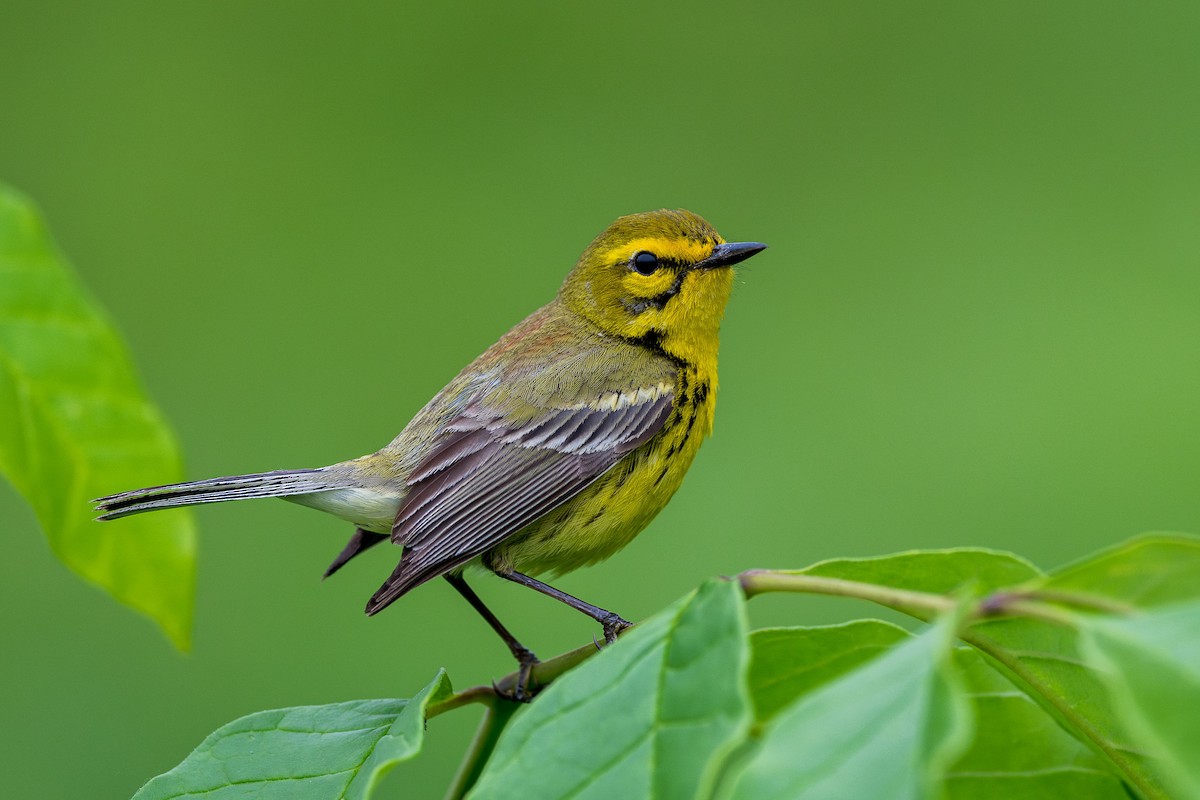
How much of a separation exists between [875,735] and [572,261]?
324 inches

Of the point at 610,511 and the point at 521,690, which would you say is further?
the point at 610,511

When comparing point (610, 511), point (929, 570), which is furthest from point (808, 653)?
point (610, 511)

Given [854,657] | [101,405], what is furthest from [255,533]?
[854,657]

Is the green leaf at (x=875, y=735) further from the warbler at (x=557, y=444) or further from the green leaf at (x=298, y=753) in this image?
the warbler at (x=557, y=444)

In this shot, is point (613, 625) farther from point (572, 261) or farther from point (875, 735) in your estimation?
point (572, 261)

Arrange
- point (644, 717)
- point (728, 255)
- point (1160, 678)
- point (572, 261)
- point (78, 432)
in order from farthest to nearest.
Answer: point (572, 261)
point (728, 255)
point (78, 432)
point (644, 717)
point (1160, 678)

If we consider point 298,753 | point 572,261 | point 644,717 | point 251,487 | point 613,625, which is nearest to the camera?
point 644,717

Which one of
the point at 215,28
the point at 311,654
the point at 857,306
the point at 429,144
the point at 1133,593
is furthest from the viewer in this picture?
the point at 215,28

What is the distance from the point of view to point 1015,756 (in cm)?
183

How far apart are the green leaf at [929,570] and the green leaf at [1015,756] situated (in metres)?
0.16

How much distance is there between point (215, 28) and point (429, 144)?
232 cm

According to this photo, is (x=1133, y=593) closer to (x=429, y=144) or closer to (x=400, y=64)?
(x=429, y=144)

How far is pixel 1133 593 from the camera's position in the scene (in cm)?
131

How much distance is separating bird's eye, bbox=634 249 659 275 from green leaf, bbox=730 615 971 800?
3.63 meters
